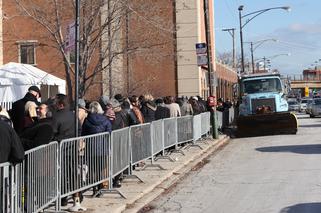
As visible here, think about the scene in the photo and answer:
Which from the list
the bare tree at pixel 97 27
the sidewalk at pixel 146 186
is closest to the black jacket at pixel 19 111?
the sidewalk at pixel 146 186

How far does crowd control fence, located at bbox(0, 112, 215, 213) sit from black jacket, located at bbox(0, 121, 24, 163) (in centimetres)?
10

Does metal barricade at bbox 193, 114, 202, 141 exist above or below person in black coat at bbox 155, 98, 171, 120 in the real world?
below

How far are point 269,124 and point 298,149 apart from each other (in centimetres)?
693

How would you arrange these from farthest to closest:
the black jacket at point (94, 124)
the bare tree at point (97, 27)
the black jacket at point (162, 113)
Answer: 1. the bare tree at point (97, 27)
2. the black jacket at point (162, 113)
3. the black jacket at point (94, 124)

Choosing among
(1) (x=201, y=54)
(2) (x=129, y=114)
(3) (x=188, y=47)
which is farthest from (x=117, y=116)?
(3) (x=188, y=47)

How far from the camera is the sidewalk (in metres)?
9.75

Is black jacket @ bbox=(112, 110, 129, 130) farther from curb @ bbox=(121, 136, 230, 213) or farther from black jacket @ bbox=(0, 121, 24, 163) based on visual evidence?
black jacket @ bbox=(0, 121, 24, 163)

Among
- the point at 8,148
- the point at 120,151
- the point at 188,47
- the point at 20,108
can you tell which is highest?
the point at 188,47

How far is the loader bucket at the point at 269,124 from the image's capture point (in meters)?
25.6

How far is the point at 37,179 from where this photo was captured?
7.77m

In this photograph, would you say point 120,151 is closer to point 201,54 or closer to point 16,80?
point 16,80

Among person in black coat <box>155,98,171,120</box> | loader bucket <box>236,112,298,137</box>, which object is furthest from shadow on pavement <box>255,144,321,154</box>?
loader bucket <box>236,112,298,137</box>

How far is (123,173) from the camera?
12.8 meters

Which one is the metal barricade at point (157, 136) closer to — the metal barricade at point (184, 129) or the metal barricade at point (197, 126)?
the metal barricade at point (184, 129)
